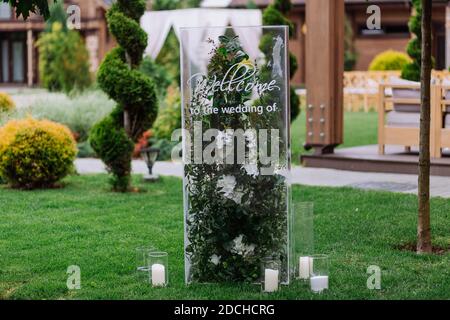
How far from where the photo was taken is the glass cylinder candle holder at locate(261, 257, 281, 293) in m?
6.70

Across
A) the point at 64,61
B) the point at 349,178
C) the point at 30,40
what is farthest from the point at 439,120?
the point at 30,40

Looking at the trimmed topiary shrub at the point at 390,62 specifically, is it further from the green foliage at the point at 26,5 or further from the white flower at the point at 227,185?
the green foliage at the point at 26,5

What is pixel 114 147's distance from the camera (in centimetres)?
1175

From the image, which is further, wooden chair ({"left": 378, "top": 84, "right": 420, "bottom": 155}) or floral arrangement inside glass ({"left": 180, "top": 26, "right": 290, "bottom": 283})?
wooden chair ({"left": 378, "top": 84, "right": 420, "bottom": 155})

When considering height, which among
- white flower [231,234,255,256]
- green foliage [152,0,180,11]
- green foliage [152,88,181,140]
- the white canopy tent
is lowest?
white flower [231,234,255,256]

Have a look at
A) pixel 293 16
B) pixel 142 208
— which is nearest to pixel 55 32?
pixel 293 16

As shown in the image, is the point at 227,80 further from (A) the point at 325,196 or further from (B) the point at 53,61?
(B) the point at 53,61

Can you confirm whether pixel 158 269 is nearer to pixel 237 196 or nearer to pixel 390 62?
pixel 237 196

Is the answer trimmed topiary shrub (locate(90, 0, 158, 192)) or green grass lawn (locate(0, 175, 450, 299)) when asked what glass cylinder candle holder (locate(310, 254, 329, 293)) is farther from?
trimmed topiary shrub (locate(90, 0, 158, 192))

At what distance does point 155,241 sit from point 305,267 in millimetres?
2120

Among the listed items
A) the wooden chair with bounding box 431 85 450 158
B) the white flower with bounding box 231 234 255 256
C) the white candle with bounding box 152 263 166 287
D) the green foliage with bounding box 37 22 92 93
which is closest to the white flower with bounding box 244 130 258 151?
the white flower with bounding box 231 234 255 256

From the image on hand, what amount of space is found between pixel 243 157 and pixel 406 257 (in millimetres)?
1877

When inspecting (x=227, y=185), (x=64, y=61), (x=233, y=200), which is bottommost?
(x=233, y=200)

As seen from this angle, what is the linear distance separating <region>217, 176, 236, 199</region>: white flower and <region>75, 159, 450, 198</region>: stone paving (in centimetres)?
481
